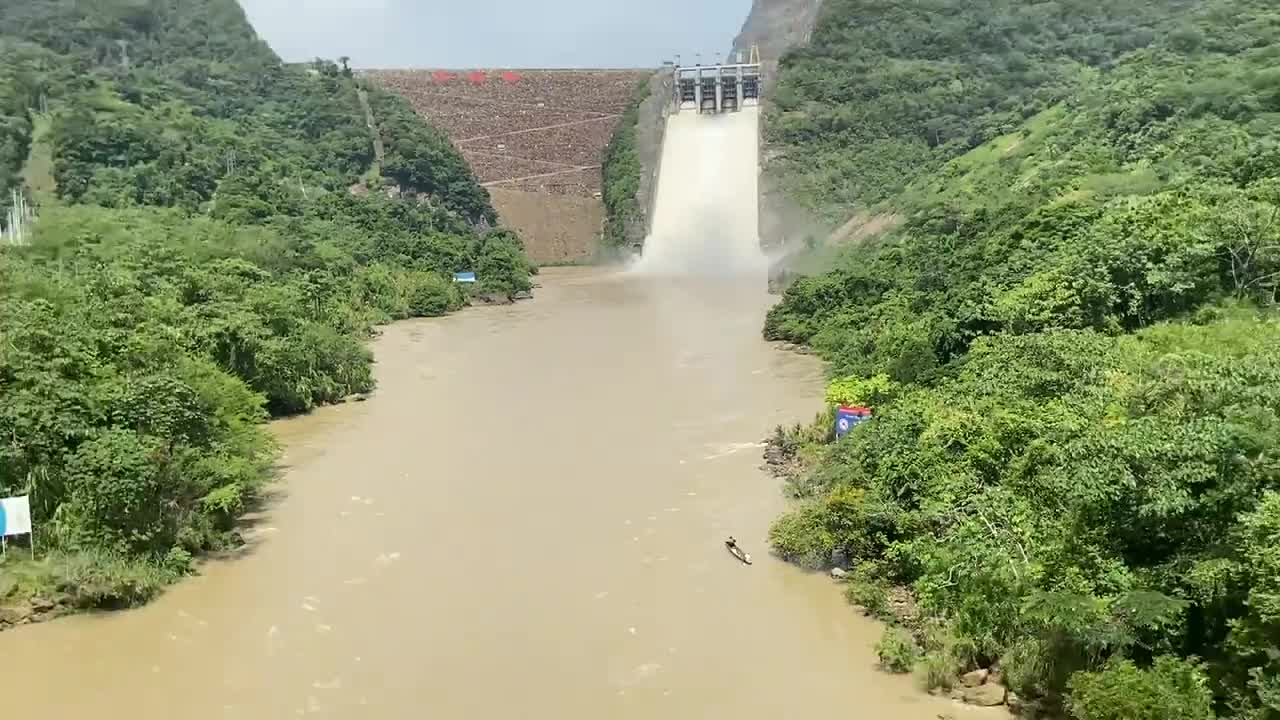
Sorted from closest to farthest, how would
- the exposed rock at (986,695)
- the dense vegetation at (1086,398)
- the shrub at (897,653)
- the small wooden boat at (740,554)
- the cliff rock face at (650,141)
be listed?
the dense vegetation at (1086,398), the exposed rock at (986,695), the shrub at (897,653), the small wooden boat at (740,554), the cliff rock face at (650,141)

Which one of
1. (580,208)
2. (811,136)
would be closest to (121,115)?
(580,208)

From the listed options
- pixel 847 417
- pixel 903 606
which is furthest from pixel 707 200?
pixel 903 606

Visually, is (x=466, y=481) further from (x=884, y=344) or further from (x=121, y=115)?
Answer: (x=121, y=115)

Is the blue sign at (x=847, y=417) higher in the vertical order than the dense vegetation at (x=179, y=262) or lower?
lower

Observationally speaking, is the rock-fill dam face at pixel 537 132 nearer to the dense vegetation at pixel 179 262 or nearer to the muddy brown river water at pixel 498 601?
the dense vegetation at pixel 179 262

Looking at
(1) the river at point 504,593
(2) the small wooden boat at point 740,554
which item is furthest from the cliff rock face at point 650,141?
(2) the small wooden boat at point 740,554

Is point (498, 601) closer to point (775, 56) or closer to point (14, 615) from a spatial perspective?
point (14, 615)

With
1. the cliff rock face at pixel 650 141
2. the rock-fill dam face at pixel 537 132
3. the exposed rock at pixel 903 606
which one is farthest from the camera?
the rock-fill dam face at pixel 537 132
